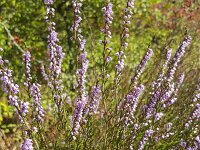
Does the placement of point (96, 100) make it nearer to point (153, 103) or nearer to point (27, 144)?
point (153, 103)

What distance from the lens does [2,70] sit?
2424 millimetres

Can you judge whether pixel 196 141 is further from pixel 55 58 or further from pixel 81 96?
pixel 55 58

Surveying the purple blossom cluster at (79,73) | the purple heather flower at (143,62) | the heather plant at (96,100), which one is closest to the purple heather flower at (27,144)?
the heather plant at (96,100)

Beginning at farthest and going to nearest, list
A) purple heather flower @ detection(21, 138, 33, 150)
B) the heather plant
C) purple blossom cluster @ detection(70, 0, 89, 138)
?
purple blossom cluster @ detection(70, 0, 89, 138) → the heather plant → purple heather flower @ detection(21, 138, 33, 150)

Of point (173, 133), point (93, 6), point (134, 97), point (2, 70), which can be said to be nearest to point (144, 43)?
point (93, 6)

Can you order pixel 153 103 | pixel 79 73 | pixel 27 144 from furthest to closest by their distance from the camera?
pixel 153 103 < pixel 79 73 < pixel 27 144

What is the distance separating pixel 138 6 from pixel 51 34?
430 centimetres

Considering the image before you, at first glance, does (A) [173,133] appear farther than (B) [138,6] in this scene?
No

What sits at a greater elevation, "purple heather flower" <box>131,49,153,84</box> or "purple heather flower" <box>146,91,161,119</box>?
"purple heather flower" <box>131,49,153,84</box>

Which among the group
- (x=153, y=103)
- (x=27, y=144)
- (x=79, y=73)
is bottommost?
(x=27, y=144)

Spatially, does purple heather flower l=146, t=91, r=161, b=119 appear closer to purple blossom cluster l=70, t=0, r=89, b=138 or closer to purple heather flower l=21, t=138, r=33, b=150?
purple blossom cluster l=70, t=0, r=89, b=138

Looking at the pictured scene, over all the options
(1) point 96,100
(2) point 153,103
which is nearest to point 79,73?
(1) point 96,100

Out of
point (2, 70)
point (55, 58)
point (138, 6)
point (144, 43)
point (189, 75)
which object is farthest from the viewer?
point (144, 43)

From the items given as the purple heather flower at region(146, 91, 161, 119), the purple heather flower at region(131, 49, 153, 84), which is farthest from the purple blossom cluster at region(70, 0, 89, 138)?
the purple heather flower at region(146, 91, 161, 119)
